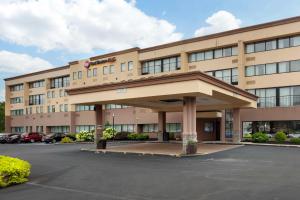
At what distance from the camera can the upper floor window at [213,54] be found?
43.6 m

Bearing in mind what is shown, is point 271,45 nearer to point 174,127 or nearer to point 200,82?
point 174,127

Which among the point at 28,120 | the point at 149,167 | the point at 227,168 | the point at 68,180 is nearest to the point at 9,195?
the point at 68,180

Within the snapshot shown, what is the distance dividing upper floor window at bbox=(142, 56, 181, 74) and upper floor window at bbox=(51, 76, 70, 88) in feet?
65.9

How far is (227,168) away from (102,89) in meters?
13.4

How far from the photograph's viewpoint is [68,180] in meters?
13.3

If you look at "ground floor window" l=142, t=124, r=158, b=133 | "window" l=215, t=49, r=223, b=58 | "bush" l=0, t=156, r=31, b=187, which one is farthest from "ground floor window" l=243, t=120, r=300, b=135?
"bush" l=0, t=156, r=31, b=187

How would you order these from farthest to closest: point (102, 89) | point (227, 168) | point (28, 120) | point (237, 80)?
point (28, 120) < point (237, 80) < point (102, 89) < point (227, 168)

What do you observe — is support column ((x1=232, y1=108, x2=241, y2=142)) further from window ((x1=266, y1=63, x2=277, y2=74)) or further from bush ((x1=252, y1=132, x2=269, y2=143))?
window ((x1=266, y1=63, x2=277, y2=74))

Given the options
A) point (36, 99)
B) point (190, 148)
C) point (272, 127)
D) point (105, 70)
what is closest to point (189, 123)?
point (190, 148)

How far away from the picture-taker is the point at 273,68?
40156mm

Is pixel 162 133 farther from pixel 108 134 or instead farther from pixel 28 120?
pixel 28 120

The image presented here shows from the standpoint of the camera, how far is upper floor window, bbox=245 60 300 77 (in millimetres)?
38500

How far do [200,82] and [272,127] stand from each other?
22030 millimetres

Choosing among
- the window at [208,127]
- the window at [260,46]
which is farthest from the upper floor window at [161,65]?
the window at [260,46]
